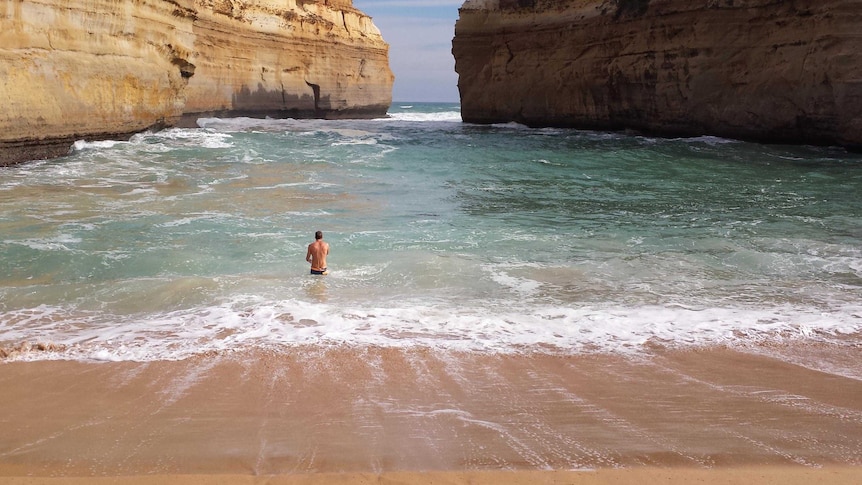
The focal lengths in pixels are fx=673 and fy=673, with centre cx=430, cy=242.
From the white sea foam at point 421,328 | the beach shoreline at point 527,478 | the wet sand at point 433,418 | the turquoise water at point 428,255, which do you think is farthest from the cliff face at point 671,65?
the beach shoreline at point 527,478

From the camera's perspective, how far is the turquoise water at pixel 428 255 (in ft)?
16.8

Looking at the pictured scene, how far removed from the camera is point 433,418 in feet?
11.8

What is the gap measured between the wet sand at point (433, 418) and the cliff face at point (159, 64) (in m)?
11.2

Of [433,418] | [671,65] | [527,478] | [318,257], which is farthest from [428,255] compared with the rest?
[671,65]

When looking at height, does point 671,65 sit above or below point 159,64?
above

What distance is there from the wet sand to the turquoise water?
1.35 feet

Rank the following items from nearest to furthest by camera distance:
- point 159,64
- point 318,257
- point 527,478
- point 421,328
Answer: point 527,478
point 421,328
point 318,257
point 159,64

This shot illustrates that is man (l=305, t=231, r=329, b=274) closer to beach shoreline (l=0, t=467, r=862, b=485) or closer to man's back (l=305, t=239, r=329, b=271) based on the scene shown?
man's back (l=305, t=239, r=329, b=271)

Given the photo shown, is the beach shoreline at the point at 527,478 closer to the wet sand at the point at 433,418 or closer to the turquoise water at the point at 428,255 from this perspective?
the wet sand at the point at 433,418

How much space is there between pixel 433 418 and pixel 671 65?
19.5 meters

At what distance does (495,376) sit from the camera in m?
4.20

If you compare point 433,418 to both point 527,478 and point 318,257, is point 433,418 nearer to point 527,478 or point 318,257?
point 527,478

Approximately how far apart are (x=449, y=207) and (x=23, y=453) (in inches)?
314

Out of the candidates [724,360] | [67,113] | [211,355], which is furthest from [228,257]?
[67,113]
